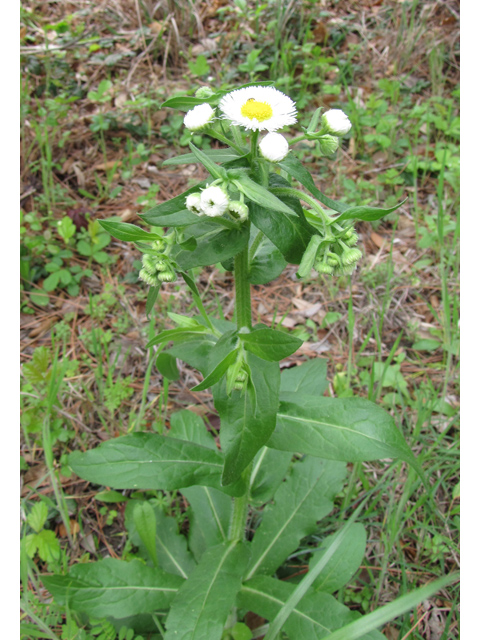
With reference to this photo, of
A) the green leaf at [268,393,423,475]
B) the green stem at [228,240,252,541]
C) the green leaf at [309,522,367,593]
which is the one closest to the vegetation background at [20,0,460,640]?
the green leaf at [309,522,367,593]

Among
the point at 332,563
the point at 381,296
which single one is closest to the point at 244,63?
the point at 381,296

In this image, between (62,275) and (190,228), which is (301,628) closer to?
(190,228)

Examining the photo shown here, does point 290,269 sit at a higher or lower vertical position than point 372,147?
lower

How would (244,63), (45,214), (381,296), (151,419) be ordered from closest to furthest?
(151,419) → (381,296) → (45,214) → (244,63)

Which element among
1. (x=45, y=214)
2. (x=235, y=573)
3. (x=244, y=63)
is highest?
(x=244, y=63)

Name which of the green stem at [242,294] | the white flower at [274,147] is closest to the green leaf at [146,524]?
the green stem at [242,294]

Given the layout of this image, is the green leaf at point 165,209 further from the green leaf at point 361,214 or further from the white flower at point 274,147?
the green leaf at point 361,214

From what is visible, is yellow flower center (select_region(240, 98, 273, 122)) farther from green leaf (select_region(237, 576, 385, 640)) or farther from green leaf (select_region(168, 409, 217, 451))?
Answer: green leaf (select_region(237, 576, 385, 640))

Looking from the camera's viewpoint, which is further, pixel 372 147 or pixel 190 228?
pixel 372 147
